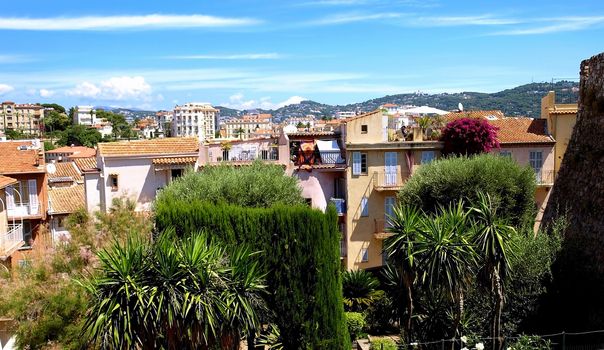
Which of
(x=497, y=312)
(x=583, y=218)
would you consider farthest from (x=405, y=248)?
(x=583, y=218)

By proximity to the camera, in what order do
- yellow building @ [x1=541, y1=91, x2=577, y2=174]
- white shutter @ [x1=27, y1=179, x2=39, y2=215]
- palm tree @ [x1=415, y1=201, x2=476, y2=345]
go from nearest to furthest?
1. palm tree @ [x1=415, y1=201, x2=476, y2=345]
2. white shutter @ [x1=27, y1=179, x2=39, y2=215]
3. yellow building @ [x1=541, y1=91, x2=577, y2=174]

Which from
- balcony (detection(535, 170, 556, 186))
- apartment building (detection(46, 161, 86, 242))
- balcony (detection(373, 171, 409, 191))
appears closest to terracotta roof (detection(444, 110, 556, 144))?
balcony (detection(535, 170, 556, 186))

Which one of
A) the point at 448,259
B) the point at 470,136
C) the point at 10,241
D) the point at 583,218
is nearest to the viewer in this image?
the point at 448,259

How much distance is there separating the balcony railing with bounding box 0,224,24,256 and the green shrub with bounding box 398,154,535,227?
59.2 feet

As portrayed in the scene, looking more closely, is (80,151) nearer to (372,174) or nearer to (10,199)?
(10,199)

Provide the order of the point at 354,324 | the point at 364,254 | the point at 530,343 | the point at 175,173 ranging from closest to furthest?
the point at 530,343 < the point at 354,324 < the point at 175,173 < the point at 364,254

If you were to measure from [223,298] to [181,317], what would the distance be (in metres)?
1.19

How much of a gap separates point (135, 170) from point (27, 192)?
18.6 feet

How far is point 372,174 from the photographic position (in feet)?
100

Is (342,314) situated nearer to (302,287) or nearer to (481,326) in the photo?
(302,287)

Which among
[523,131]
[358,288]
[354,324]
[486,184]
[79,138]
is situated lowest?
[354,324]

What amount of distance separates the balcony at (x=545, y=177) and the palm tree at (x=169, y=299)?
21011mm

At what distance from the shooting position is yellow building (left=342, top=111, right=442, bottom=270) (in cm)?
3030

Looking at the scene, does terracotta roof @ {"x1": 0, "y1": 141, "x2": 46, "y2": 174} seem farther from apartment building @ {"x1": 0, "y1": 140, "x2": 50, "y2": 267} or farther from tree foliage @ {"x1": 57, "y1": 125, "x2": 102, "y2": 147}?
tree foliage @ {"x1": 57, "y1": 125, "x2": 102, "y2": 147}
